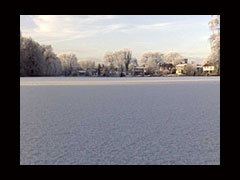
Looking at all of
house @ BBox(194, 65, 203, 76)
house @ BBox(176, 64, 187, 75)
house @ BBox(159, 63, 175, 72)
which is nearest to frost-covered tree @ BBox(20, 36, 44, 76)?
house @ BBox(176, 64, 187, 75)

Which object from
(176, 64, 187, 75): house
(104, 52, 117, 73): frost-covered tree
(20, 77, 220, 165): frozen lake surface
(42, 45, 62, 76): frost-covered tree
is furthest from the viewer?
(104, 52, 117, 73): frost-covered tree

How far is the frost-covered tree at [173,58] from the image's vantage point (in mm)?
74688

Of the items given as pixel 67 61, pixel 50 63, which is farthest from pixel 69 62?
pixel 50 63

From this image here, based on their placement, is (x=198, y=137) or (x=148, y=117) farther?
(x=148, y=117)

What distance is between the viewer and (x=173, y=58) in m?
77.1

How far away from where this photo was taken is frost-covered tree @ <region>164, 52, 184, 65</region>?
74.7 meters

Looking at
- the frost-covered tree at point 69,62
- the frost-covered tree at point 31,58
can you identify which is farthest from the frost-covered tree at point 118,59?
the frost-covered tree at point 31,58

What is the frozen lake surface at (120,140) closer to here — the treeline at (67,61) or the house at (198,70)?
the treeline at (67,61)

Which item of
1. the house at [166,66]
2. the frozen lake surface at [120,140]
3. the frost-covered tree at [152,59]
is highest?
the frost-covered tree at [152,59]

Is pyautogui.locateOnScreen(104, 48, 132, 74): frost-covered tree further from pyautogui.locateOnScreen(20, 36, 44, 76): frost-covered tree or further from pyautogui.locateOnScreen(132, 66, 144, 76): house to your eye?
pyautogui.locateOnScreen(20, 36, 44, 76): frost-covered tree

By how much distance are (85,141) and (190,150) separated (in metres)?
1.73
